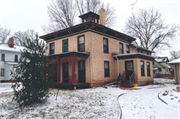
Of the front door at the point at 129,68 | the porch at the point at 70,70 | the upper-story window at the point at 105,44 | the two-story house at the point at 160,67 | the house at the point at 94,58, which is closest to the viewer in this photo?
the porch at the point at 70,70

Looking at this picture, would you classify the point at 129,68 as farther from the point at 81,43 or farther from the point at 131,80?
the point at 81,43

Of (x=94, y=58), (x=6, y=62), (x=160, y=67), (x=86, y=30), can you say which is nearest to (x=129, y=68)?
(x=94, y=58)

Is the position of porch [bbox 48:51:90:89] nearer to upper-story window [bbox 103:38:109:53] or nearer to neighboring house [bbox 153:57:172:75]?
upper-story window [bbox 103:38:109:53]

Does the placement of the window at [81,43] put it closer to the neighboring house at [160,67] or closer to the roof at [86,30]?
the roof at [86,30]

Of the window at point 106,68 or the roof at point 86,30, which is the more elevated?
the roof at point 86,30

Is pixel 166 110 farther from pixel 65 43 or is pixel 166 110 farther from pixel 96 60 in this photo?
pixel 65 43

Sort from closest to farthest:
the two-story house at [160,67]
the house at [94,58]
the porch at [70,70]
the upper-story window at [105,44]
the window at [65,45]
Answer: the porch at [70,70]
the house at [94,58]
the upper-story window at [105,44]
the window at [65,45]
the two-story house at [160,67]

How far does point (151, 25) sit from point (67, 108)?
33.3 m

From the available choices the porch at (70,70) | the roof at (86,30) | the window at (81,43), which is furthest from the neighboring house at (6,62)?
the window at (81,43)

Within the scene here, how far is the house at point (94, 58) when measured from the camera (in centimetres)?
1429

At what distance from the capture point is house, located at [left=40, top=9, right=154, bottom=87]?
1429 centimetres

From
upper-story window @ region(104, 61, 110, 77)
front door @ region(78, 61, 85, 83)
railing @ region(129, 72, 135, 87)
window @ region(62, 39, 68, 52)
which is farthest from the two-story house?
window @ region(62, 39, 68, 52)

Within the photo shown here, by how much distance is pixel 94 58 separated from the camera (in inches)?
571

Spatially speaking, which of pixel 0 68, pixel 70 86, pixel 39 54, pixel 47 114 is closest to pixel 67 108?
pixel 47 114
